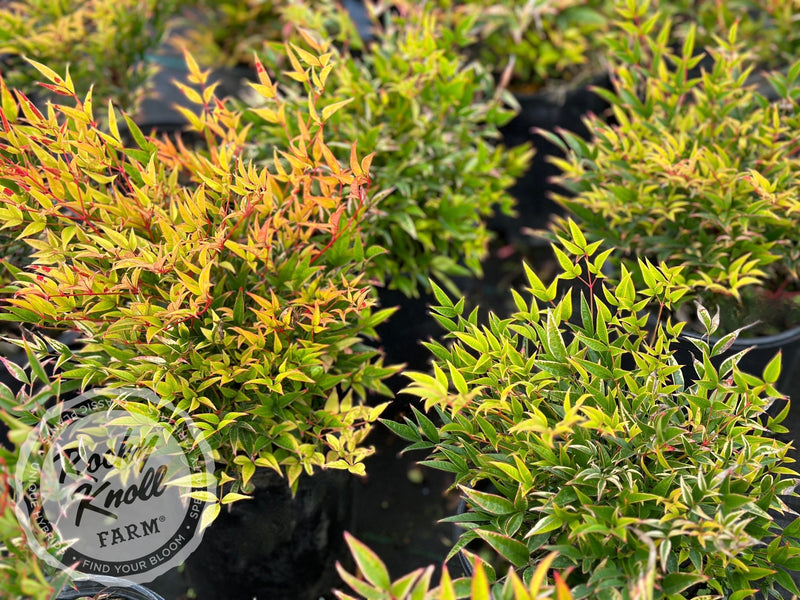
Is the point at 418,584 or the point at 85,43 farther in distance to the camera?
the point at 85,43

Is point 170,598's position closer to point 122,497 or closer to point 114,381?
point 122,497

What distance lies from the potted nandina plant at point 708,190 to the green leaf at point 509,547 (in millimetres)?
649

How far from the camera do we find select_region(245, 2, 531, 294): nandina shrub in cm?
168

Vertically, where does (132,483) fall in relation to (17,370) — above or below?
below

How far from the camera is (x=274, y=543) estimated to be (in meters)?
1.41

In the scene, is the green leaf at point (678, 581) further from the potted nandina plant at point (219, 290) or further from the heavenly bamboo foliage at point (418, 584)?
the potted nandina plant at point (219, 290)

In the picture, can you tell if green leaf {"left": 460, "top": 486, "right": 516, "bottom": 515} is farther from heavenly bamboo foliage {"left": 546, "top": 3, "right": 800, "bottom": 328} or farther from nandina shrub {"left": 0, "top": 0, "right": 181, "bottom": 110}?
nandina shrub {"left": 0, "top": 0, "right": 181, "bottom": 110}

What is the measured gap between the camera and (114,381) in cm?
123

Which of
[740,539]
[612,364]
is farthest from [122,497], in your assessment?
[740,539]

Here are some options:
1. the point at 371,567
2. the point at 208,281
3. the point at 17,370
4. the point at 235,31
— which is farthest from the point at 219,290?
the point at 235,31

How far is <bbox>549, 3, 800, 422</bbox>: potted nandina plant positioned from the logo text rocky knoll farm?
37.8 inches

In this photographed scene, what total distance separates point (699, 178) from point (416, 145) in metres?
0.64

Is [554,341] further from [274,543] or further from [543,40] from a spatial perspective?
[543,40]

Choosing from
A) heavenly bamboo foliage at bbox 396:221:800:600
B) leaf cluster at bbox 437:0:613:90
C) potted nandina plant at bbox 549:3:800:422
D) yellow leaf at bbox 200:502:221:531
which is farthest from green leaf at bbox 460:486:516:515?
leaf cluster at bbox 437:0:613:90
